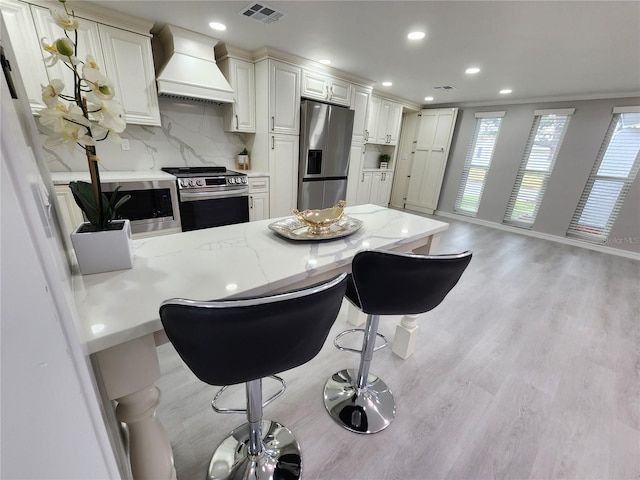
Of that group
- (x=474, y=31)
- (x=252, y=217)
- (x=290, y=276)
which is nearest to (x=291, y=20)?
(x=474, y=31)

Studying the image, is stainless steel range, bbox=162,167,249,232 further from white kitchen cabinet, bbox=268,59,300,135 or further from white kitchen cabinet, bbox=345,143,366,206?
white kitchen cabinet, bbox=345,143,366,206

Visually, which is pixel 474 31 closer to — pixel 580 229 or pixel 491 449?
pixel 491 449

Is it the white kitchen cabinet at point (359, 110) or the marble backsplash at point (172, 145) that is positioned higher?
the white kitchen cabinet at point (359, 110)

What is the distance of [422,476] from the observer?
117cm

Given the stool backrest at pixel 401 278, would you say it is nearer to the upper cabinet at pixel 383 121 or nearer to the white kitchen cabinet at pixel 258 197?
the white kitchen cabinet at pixel 258 197

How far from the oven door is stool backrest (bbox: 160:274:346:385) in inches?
97.1

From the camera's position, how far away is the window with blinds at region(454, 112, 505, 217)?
5023 millimetres

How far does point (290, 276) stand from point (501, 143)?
5664 mm

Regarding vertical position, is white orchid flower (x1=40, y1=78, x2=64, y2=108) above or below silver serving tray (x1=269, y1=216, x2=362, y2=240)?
above

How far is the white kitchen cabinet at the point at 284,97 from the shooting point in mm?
3137

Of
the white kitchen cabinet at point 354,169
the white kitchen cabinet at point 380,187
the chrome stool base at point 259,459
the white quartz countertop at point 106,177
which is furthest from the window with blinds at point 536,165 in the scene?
the white quartz countertop at point 106,177

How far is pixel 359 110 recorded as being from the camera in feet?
13.9

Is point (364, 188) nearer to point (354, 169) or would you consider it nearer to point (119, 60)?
point (354, 169)

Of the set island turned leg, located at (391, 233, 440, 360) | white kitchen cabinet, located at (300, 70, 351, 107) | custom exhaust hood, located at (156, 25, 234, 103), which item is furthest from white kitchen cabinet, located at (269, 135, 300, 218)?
island turned leg, located at (391, 233, 440, 360)
